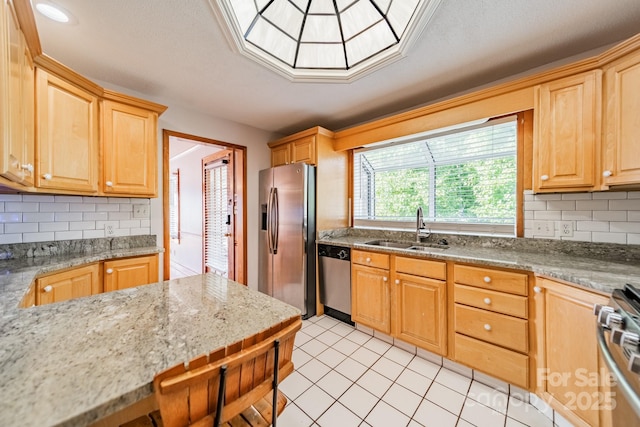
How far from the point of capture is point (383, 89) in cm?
236

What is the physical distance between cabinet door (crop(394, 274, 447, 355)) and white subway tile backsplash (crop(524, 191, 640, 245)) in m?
0.93

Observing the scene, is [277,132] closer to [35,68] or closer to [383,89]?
[383,89]

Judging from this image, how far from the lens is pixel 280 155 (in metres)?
3.45

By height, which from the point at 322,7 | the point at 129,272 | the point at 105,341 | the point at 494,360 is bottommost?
the point at 494,360

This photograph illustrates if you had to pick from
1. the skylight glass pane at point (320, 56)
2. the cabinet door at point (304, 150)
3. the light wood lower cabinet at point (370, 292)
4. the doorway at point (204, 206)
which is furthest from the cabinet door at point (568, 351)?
the doorway at point (204, 206)

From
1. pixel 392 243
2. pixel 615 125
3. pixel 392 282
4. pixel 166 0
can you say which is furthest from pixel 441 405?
pixel 166 0

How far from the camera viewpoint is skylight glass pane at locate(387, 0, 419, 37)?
1.51 meters

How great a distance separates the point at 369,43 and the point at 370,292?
214 centimetres

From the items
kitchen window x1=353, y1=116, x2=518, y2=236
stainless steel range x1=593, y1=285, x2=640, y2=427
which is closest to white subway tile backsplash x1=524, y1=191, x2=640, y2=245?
kitchen window x1=353, y1=116, x2=518, y2=236

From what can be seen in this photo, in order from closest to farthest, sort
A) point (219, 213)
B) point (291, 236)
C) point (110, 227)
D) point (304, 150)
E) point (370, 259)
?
point (110, 227) < point (370, 259) < point (291, 236) < point (304, 150) < point (219, 213)

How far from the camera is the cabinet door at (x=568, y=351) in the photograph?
1.27 meters

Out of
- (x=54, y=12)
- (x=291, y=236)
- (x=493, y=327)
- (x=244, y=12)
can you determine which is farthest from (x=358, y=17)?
(x=493, y=327)

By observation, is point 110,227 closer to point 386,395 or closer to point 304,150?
point 304,150

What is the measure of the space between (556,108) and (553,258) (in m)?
1.06
